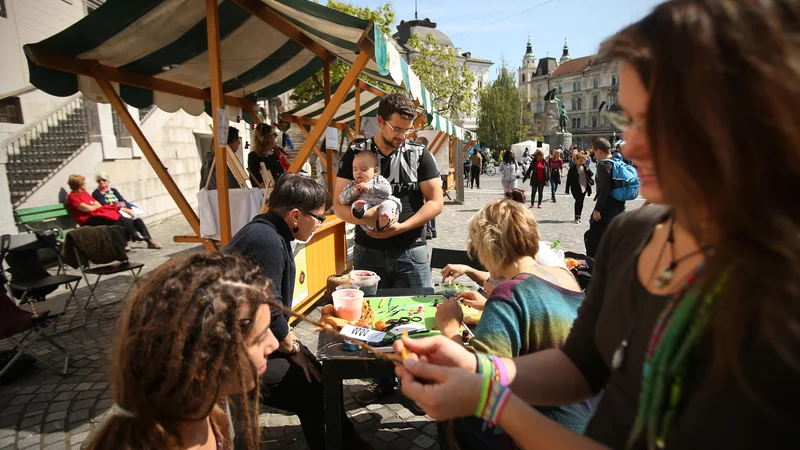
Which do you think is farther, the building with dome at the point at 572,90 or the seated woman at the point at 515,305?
the building with dome at the point at 572,90

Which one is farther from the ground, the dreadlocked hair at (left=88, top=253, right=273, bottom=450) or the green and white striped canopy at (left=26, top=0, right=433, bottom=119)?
the green and white striped canopy at (left=26, top=0, right=433, bottom=119)

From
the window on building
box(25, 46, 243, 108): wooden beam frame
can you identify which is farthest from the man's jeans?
the window on building

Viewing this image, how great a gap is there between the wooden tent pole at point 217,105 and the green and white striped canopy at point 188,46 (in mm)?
334

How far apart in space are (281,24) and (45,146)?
7.72m

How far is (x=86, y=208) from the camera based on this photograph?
8188mm

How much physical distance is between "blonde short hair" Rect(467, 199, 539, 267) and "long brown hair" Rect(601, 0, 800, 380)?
1.45 meters

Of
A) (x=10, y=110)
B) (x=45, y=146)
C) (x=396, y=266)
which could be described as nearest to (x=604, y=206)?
(x=396, y=266)

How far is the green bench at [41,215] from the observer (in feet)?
26.3

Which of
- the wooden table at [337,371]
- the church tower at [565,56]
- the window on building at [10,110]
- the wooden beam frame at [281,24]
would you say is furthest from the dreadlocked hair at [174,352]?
the church tower at [565,56]

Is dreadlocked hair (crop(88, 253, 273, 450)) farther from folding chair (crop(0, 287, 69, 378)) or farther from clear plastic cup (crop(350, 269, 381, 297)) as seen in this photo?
folding chair (crop(0, 287, 69, 378))

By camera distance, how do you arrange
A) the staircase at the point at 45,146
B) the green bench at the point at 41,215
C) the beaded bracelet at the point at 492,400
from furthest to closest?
the staircase at the point at 45,146 → the green bench at the point at 41,215 → the beaded bracelet at the point at 492,400

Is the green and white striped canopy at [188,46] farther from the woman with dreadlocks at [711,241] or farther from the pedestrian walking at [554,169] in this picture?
the pedestrian walking at [554,169]

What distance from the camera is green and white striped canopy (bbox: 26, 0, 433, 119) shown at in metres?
3.78

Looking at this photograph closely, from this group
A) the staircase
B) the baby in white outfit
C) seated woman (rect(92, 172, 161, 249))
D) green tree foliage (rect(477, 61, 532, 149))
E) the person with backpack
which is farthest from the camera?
green tree foliage (rect(477, 61, 532, 149))
